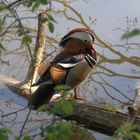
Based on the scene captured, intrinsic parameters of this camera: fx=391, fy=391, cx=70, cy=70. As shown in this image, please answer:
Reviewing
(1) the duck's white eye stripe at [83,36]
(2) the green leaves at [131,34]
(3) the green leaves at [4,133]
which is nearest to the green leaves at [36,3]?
(3) the green leaves at [4,133]

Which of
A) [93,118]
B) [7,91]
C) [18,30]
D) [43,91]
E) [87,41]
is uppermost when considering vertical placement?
[18,30]

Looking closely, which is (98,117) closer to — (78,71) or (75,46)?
(78,71)

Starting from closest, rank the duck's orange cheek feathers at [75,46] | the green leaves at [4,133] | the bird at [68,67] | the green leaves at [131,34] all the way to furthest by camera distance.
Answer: the green leaves at [131,34], the green leaves at [4,133], the bird at [68,67], the duck's orange cheek feathers at [75,46]

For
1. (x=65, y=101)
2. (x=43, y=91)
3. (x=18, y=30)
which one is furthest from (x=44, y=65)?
(x=65, y=101)

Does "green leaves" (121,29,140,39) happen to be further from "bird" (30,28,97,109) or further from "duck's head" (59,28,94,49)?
"duck's head" (59,28,94,49)

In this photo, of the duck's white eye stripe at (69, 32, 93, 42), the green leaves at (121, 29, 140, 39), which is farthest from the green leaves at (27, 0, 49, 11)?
the duck's white eye stripe at (69, 32, 93, 42)

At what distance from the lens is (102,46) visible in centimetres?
312

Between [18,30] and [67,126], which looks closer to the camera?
[67,126]

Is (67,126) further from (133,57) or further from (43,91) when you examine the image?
(133,57)

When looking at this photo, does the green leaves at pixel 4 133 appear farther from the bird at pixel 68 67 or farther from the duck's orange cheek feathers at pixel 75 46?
the duck's orange cheek feathers at pixel 75 46

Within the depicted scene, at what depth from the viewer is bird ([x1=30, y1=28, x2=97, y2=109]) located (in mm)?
1539

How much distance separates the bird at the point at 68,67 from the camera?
154 cm

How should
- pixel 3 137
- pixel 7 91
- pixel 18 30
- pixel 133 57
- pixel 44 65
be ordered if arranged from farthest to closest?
pixel 133 57
pixel 7 91
pixel 44 65
pixel 18 30
pixel 3 137

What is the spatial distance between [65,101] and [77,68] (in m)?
0.65
